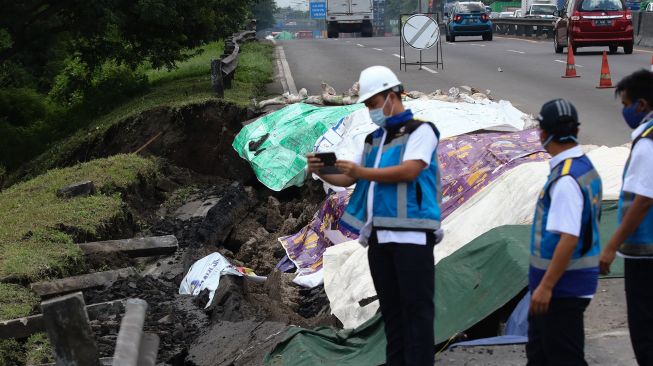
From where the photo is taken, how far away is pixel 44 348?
792cm

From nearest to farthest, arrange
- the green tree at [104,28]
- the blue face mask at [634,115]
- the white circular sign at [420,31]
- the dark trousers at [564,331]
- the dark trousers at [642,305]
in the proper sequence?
1. the dark trousers at [564,331]
2. the dark trousers at [642,305]
3. the blue face mask at [634,115]
4. the green tree at [104,28]
5. the white circular sign at [420,31]

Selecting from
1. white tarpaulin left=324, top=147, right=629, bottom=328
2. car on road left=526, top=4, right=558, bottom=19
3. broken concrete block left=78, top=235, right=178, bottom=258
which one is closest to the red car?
white tarpaulin left=324, top=147, right=629, bottom=328

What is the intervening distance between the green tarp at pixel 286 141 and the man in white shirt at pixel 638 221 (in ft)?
29.0

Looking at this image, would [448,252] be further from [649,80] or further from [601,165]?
[649,80]

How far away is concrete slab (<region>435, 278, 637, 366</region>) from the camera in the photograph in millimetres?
5875

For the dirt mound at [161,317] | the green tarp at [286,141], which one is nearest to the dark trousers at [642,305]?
the dirt mound at [161,317]

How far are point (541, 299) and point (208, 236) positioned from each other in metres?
8.82

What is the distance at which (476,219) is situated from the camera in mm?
8867

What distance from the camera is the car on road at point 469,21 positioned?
135 ft

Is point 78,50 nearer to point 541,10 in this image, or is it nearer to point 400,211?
point 400,211

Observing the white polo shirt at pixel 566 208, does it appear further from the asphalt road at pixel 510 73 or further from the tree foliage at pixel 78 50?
the tree foliage at pixel 78 50

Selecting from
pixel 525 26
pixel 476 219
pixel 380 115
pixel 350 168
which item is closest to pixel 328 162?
pixel 350 168

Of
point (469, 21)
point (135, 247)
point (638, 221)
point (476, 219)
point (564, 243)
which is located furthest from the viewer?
point (469, 21)

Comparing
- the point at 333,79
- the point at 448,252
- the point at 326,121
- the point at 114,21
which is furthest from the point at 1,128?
the point at 448,252
